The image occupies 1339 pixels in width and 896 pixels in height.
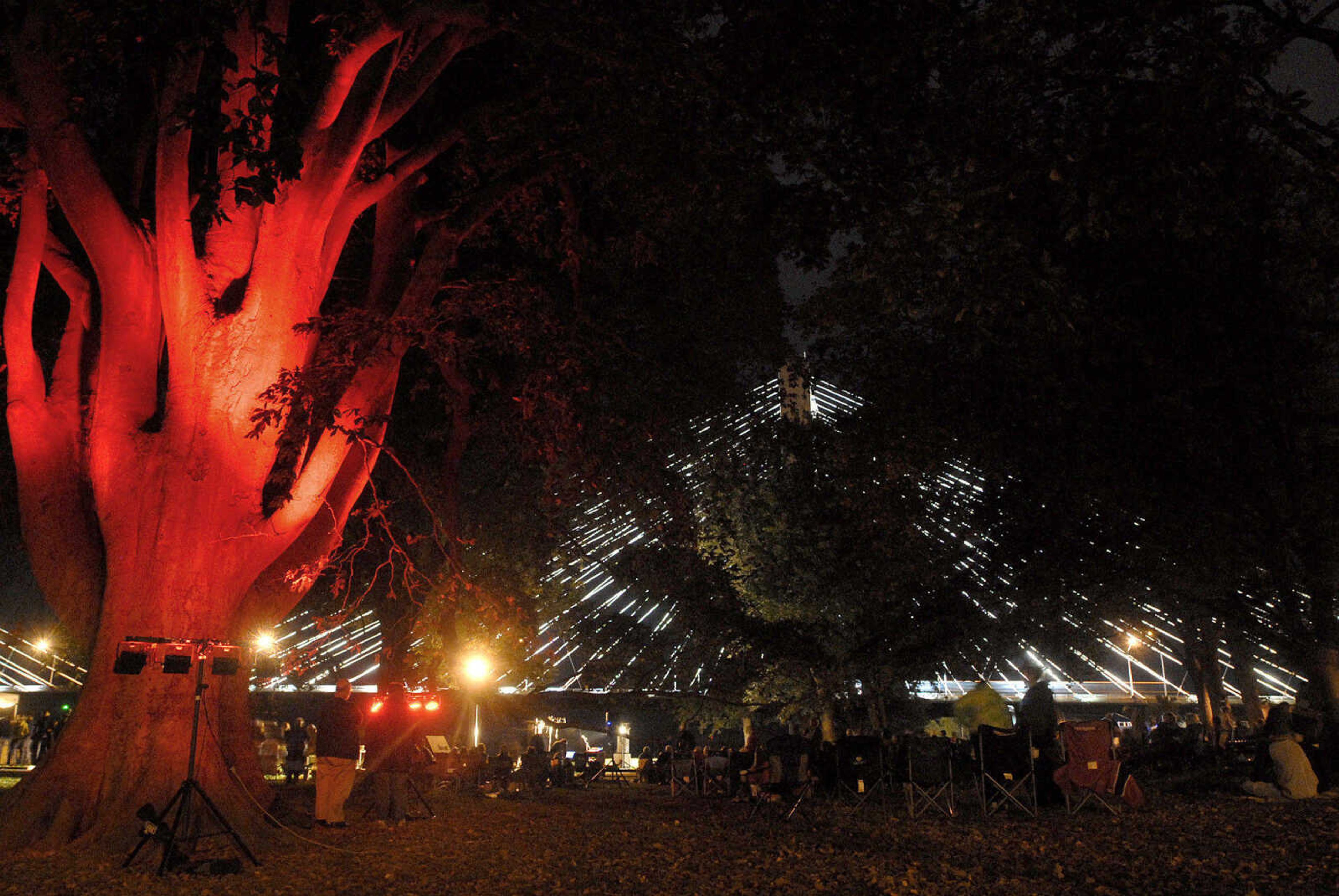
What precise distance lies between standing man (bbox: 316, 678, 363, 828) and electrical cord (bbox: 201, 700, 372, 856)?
824mm

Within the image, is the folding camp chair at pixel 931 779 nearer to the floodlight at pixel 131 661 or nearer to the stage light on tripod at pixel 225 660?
the stage light on tripod at pixel 225 660

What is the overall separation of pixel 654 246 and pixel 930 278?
14.8 feet

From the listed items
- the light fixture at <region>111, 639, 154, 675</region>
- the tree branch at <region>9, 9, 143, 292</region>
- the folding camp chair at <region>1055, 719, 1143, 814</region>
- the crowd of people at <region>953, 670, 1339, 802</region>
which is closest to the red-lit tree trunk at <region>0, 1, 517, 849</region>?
the tree branch at <region>9, 9, 143, 292</region>

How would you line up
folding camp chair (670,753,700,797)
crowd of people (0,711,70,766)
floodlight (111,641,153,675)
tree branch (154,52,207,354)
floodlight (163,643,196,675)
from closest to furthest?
floodlight (111,641,153,675)
floodlight (163,643,196,675)
tree branch (154,52,207,354)
folding camp chair (670,753,700,797)
crowd of people (0,711,70,766)

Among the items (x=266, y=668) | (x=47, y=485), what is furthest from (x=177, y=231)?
(x=266, y=668)

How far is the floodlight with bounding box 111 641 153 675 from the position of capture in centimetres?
564

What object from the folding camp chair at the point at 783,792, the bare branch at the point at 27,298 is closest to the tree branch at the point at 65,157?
the bare branch at the point at 27,298

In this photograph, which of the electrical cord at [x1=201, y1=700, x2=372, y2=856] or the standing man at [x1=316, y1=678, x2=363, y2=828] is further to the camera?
the standing man at [x1=316, y1=678, x2=363, y2=828]

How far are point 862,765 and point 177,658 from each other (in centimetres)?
708

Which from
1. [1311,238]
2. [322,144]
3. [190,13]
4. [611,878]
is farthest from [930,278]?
[190,13]

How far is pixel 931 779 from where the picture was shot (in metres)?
9.02

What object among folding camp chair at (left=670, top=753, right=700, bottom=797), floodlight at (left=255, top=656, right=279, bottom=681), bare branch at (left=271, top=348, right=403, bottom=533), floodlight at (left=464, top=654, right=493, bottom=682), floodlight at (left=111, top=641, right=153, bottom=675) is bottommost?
folding camp chair at (left=670, top=753, right=700, bottom=797)

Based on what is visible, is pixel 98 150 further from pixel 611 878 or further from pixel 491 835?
pixel 611 878

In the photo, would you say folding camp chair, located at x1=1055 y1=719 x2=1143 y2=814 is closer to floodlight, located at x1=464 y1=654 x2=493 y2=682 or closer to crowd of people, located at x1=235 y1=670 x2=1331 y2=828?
crowd of people, located at x1=235 y1=670 x2=1331 y2=828
